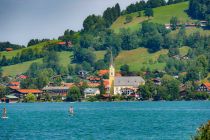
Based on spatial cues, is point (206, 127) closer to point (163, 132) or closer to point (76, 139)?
point (76, 139)

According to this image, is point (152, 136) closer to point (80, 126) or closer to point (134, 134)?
point (134, 134)

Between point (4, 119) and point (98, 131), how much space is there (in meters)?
33.8

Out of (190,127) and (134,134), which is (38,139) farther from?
(190,127)

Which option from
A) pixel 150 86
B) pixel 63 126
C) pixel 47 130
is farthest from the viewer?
Result: pixel 150 86

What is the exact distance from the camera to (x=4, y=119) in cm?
11419

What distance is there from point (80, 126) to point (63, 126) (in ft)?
6.50

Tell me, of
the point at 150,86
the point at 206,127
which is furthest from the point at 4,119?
the point at 150,86

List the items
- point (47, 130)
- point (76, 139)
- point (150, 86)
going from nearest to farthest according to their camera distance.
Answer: point (76, 139) → point (47, 130) → point (150, 86)

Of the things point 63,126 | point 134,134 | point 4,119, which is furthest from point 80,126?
point 4,119

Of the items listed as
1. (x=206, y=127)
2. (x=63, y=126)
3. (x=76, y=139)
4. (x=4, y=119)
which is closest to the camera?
(x=206, y=127)

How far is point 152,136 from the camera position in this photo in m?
76.1

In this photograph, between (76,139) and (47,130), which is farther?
(47,130)

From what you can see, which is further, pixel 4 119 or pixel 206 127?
pixel 4 119

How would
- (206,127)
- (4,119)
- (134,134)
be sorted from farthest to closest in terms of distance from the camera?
(4,119) → (134,134) → (206,127)
